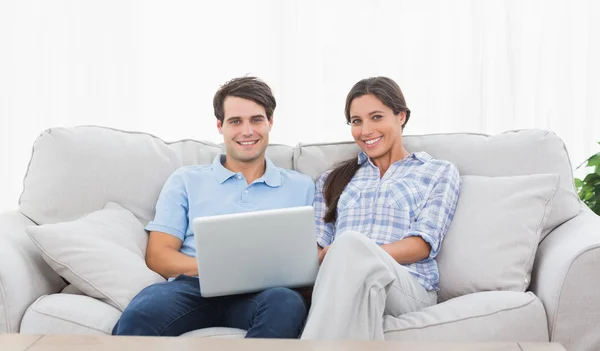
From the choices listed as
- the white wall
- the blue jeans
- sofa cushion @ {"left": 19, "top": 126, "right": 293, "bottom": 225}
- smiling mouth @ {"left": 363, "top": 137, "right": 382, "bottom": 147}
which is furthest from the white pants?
the white wall

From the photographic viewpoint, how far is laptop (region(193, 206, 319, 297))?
167cm

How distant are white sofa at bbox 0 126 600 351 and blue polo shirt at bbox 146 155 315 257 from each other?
119mm

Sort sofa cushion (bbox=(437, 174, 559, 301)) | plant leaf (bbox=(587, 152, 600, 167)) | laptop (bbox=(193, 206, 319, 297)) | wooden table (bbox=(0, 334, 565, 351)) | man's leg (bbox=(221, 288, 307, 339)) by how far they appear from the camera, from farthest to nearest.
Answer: plant leaf (bbox=(587, 152, 600, 167)), sofa cushion (bbox=(437, 174, 559, 301)), man's leg (bbox=(221, 288, 307, 339)), laptop (bbox=(193, 206, 319, 297)), wooden table (bbox=(0, 334, 565, 351))

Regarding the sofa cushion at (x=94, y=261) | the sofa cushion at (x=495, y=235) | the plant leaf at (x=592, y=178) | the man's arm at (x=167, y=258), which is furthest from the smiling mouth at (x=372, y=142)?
the plant leaf at (x=592, y=178)

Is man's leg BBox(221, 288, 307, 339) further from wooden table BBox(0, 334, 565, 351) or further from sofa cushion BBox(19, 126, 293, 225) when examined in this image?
sofa cushion BBox(19, 126, 293, 225)

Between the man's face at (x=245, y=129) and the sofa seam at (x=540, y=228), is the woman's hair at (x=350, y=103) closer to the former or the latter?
the man's face at (x=245, y=129)

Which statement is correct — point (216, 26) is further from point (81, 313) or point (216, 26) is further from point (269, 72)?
point (81, 313)

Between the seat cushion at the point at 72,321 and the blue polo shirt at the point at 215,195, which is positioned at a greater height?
the blue polo shirt at the point at 215,195

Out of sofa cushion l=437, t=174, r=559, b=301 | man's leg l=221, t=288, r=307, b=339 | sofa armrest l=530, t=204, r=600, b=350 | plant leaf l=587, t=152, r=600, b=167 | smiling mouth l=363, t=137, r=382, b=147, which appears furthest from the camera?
plant leaf l=587, t=152, r=600, b=167

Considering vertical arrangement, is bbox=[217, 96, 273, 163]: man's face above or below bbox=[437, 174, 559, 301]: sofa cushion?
above

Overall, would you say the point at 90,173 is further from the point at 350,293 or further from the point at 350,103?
the point at 350,293

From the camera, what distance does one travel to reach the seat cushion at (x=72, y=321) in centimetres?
187

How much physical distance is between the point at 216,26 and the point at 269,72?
37 cm

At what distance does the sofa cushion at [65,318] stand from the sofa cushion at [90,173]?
19.9 inches
